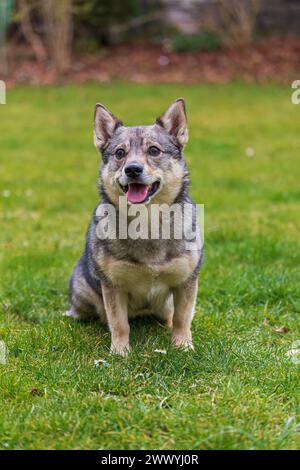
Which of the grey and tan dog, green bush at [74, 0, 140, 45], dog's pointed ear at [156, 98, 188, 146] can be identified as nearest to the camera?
the grey and tan dog

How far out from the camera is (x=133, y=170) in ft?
12.7

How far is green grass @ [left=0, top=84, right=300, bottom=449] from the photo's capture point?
3160 millimetres

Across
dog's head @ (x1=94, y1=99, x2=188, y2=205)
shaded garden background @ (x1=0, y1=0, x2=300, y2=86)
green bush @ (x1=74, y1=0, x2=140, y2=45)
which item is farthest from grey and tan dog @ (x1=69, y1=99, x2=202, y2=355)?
green bush @ (x1=74, y1=0, x2=140, y2=45)

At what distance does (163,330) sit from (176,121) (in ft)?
4.39

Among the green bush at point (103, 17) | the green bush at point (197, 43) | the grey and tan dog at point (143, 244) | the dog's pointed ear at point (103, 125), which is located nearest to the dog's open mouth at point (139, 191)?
the grey and tan dog at point (143, 244)

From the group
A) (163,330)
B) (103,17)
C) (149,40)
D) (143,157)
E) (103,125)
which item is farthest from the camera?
(149,40)

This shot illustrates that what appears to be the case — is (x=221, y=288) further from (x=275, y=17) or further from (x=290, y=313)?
(x=275, y=17)

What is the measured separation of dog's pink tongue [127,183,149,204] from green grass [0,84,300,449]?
89cm

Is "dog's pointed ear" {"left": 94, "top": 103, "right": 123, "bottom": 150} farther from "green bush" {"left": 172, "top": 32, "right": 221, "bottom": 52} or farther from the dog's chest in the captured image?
"green bush" {"left": 172, "top": 32, "right": 221, "bottom": 52}

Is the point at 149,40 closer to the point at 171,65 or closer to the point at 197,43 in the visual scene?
the point at 197,43

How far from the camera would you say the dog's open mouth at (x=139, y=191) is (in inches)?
155

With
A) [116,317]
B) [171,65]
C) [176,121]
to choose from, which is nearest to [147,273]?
[116,317]

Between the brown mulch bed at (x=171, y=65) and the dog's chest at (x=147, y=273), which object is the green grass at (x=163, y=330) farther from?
the brown mulch bed at (x=171, y=65)

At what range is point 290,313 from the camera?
16.0ft
